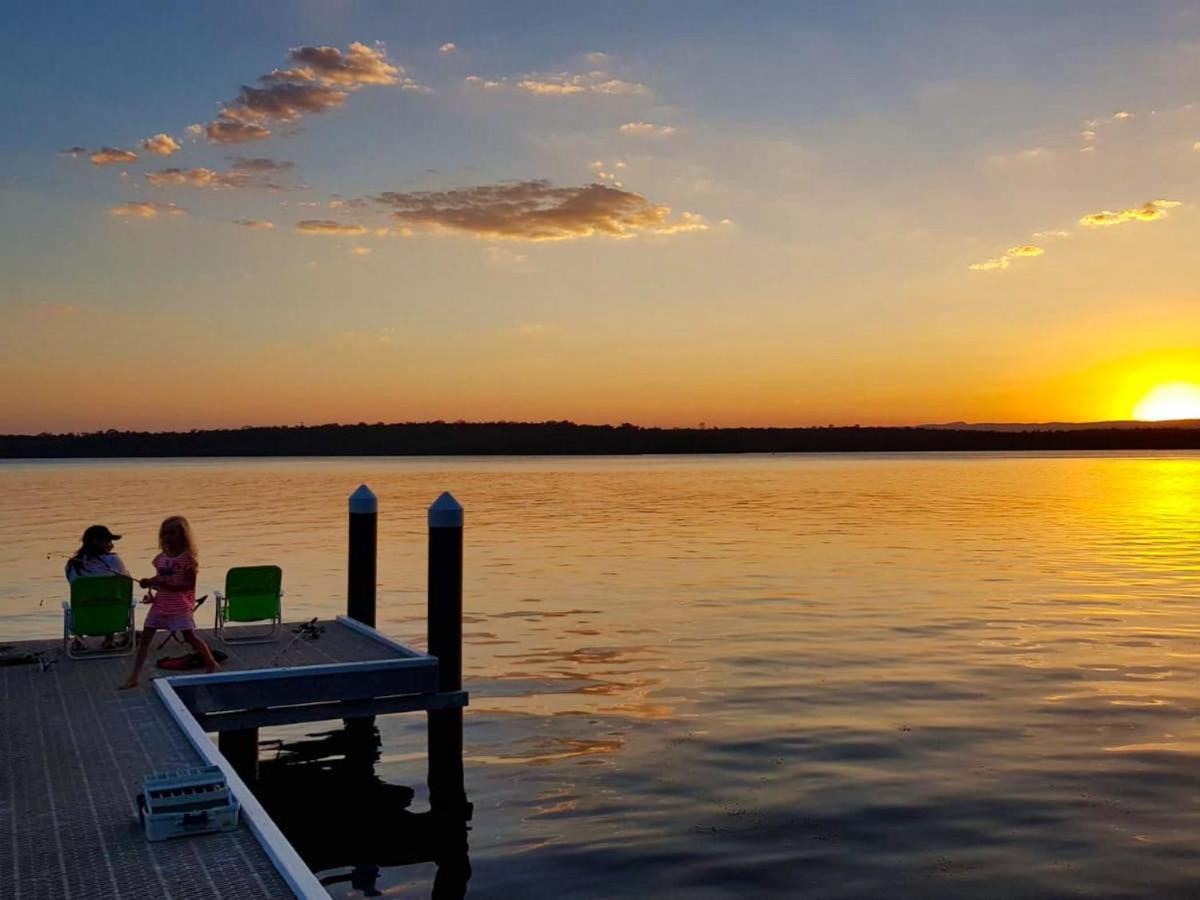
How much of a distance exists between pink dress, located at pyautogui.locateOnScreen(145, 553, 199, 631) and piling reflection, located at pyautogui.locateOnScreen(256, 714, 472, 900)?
2399mm

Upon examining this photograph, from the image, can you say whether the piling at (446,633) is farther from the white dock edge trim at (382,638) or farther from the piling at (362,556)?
the piling at (362,556)

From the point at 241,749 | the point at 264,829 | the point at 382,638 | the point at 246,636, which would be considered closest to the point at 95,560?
the point at 246,636

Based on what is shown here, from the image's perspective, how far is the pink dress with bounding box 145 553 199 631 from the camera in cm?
1269

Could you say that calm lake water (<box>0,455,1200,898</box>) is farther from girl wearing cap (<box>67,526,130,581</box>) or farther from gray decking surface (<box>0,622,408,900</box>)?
girl wearing cap (<box>67,526,130,581</box>)

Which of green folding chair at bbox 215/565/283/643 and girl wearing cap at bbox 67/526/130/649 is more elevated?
girl wearing cap at bbox 67/526/130/649

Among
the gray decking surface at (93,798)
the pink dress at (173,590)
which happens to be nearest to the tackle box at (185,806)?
the gray decking surface at (93,798)

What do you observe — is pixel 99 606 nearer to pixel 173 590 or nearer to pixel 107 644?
pixel 173 590

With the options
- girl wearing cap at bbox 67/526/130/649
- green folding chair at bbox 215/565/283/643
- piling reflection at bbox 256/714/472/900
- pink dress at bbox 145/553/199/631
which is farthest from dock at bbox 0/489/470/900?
girl wearing cap at bbox 67/526/130/649

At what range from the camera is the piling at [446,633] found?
539 inches

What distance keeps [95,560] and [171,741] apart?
5.13 meters

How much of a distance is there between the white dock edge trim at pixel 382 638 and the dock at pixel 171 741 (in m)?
0.04

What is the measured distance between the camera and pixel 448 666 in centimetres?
1367

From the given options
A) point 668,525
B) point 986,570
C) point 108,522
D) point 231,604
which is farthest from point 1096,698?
point 108,522

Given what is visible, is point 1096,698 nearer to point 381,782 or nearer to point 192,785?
point 381,782
